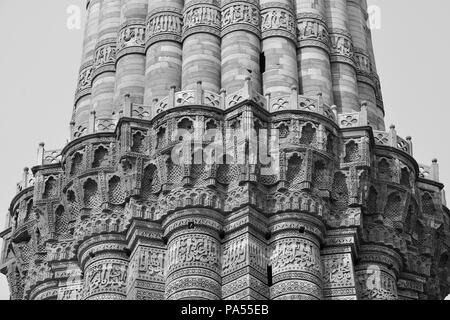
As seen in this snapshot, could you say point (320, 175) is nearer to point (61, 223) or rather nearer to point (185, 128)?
point (185, 128)

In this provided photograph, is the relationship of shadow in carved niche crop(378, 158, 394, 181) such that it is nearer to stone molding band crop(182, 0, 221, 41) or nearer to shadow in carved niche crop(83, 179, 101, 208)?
stone molding band crop(182, 0, 221, 41)

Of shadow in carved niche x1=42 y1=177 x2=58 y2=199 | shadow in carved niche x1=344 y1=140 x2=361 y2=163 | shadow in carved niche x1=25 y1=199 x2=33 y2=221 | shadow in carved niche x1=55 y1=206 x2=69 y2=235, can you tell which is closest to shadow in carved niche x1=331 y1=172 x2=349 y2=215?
shadow in carved niche x1=344 y1=140 x2=361 y2=163

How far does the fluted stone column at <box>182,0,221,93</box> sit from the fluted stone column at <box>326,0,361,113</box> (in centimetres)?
235

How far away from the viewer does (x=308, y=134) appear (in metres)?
34.9

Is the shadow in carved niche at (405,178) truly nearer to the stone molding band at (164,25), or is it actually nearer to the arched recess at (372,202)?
the arched recess at (372,202)

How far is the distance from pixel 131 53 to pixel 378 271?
6442mm

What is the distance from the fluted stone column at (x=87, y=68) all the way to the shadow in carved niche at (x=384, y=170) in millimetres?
5510

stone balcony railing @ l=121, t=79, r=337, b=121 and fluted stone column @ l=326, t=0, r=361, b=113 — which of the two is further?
fluted stone column @ l=326, t=0, r=361, b=113

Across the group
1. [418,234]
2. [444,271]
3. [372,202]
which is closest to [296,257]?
[372,202]

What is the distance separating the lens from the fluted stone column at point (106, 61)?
37.1m

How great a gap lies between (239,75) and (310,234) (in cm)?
368

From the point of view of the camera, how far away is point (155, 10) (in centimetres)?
3753

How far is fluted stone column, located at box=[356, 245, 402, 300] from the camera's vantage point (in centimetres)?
3431
